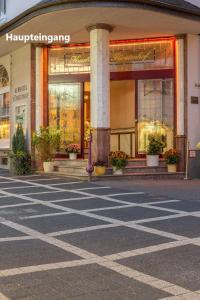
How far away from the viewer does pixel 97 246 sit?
6.04 metres

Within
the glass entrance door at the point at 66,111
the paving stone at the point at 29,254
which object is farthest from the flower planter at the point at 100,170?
the paving stone at the point at 29,254

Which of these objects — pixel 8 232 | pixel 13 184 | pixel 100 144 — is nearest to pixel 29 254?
pixel 8 232

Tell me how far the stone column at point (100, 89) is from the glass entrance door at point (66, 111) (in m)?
2.43

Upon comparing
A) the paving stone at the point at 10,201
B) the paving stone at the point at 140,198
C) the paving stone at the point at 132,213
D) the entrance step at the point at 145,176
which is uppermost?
the entrance step at the point at 145,176

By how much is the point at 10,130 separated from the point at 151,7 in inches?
330

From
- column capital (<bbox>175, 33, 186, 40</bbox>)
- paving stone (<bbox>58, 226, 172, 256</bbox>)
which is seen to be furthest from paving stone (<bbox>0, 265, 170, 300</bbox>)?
column capital (<bbox>175, 33, 186, 40</bbox>)

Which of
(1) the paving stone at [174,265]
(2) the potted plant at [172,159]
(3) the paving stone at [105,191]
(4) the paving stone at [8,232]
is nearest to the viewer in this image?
(1) the paving stone at [174,265]

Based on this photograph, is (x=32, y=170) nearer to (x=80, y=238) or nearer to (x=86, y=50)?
(x=86, y=50)

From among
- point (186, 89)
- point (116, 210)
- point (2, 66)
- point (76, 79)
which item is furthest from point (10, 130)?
point (116, 210)

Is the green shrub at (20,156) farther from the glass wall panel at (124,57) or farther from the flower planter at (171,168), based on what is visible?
the flower planter at (171,168)

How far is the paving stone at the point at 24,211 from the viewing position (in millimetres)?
8259

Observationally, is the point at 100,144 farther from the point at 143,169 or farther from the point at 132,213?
the point at 132,213

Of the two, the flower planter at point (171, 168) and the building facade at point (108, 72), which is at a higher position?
the building facade at point (108, 72)

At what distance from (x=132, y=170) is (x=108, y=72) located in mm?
3078
